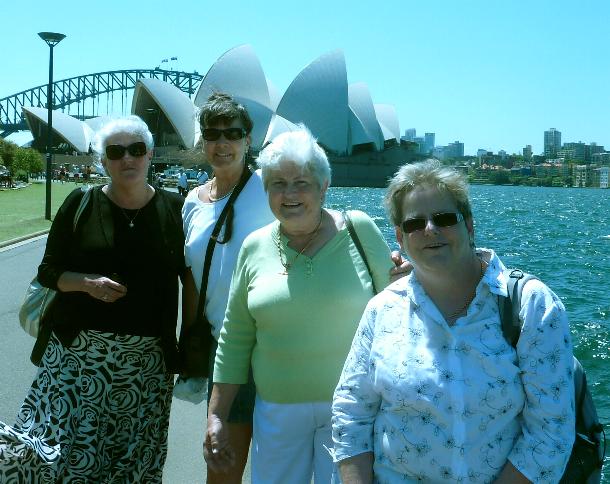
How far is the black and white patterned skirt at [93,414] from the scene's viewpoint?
2.60m

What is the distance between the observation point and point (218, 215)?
269cm

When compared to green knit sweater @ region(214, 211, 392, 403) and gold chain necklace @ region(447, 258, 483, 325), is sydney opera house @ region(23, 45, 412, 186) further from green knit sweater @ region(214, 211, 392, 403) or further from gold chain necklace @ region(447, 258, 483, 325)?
gold chain necklace @ region(447, 258, 483, 325)

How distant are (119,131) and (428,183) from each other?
4.57 ft

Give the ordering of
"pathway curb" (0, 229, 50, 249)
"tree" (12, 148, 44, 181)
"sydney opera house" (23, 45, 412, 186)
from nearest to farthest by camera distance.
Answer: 1. "pathway curb" (0, 229, 50, 249)
2. "tree" (12, 148, 44, 181)
3. "sydney opera house" (23, 45, 412, 186)

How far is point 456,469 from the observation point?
1574 millimetres

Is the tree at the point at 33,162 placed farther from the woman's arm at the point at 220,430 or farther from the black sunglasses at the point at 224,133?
the woman's arm at the point at 220,430

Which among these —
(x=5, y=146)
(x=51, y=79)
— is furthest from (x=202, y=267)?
(x=5, y=146)

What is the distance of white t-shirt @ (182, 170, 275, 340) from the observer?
2625 mm

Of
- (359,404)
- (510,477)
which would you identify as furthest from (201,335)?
(510,477)

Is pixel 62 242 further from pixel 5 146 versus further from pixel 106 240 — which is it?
pixel 5 146

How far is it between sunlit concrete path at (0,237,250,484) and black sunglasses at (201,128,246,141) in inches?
58.4

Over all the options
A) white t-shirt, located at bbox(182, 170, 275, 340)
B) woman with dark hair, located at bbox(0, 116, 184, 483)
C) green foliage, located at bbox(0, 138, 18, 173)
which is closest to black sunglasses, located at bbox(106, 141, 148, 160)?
woman with dark hair, located at bbox(0, 116, 184, 483)

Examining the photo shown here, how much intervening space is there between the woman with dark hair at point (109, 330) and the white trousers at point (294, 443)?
0.66 m

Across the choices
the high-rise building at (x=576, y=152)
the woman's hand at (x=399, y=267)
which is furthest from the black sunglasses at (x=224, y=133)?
the high-rise building at (x=576, y=152)
